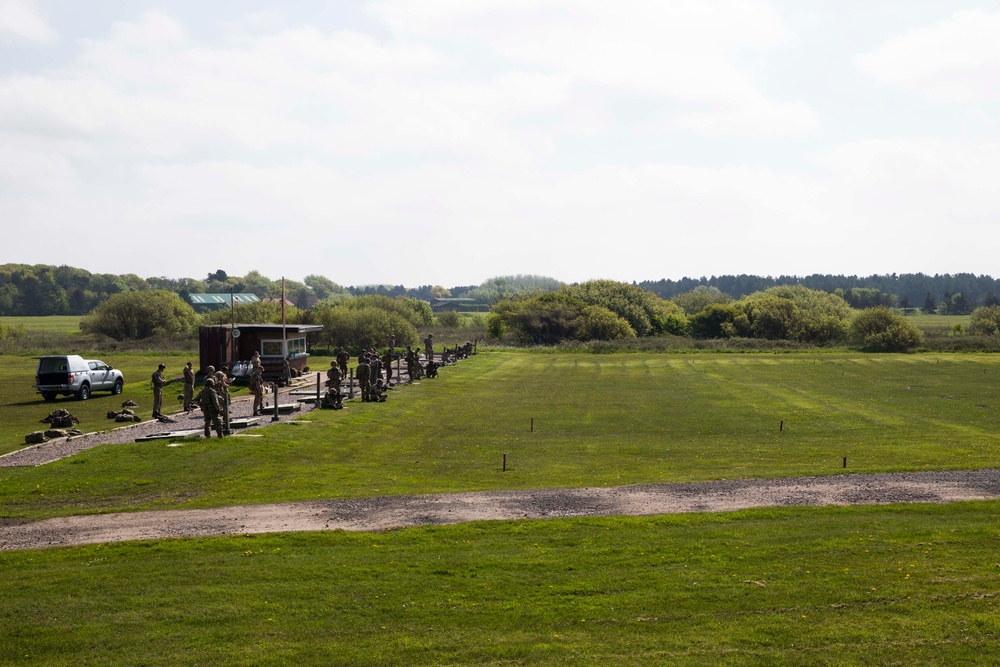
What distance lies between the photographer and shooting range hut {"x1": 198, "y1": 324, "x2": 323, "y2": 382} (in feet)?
149

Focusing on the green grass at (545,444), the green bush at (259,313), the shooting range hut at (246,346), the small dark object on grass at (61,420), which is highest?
the green bush at (259,313)

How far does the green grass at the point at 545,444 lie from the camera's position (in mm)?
21391

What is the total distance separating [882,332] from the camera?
94.1 m

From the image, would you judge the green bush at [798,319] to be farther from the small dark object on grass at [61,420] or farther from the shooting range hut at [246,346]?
the small dark object on grass at [61,420]

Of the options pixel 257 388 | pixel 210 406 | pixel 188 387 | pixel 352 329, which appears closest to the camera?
pixel 210 406

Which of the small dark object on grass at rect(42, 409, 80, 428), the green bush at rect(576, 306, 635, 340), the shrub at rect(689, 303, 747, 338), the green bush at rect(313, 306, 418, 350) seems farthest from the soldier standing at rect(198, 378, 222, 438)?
the shrub at rect(689, 303, 747, 338)

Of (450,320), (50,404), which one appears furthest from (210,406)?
(450,320)

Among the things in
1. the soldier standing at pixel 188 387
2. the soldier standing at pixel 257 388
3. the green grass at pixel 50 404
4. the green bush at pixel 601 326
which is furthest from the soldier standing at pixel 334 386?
the green bush at pixel 601 326

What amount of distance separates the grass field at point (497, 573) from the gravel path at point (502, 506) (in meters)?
0.85

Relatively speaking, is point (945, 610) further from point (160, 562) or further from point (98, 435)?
point (98, 435)

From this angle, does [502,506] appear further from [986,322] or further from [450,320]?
[450,320]

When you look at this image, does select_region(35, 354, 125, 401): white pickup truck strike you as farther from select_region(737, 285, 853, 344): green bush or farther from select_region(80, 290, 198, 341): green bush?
select_region(737, 285, 853, 344): green bush

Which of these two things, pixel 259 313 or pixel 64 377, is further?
pixel 259 313

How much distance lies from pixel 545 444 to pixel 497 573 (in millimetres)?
16003
